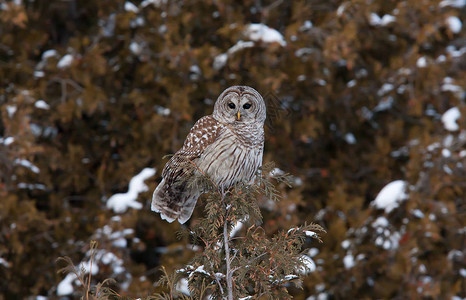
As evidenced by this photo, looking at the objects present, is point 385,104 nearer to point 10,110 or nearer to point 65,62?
point 65,62

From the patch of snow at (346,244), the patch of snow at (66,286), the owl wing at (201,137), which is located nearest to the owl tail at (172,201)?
the owl wing at (201,137)

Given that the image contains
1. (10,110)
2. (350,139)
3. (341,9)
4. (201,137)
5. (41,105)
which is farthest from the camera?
(350,139)

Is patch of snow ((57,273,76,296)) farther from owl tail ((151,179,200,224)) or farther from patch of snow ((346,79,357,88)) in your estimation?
patch of snow ((346,79,357,88))

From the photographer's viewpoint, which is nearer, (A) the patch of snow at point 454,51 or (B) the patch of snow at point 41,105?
(B) the patch of snow at point 41,105

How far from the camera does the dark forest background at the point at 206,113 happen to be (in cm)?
745

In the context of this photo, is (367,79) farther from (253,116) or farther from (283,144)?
(253,116)

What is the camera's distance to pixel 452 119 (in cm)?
796

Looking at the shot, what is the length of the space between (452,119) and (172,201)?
5354mm

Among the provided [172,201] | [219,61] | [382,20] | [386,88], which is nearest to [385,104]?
[386,88]

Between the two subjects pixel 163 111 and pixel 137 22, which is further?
pixel 137 22

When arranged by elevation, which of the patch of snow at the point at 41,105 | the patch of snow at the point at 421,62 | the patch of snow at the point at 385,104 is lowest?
the patch of snow at the point at 385,104

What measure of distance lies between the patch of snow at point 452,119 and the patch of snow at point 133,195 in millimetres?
3661

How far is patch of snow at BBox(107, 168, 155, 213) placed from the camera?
23.3 feet

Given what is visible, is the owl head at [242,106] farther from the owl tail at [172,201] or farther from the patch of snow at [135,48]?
the patch of snow at [135,48]
